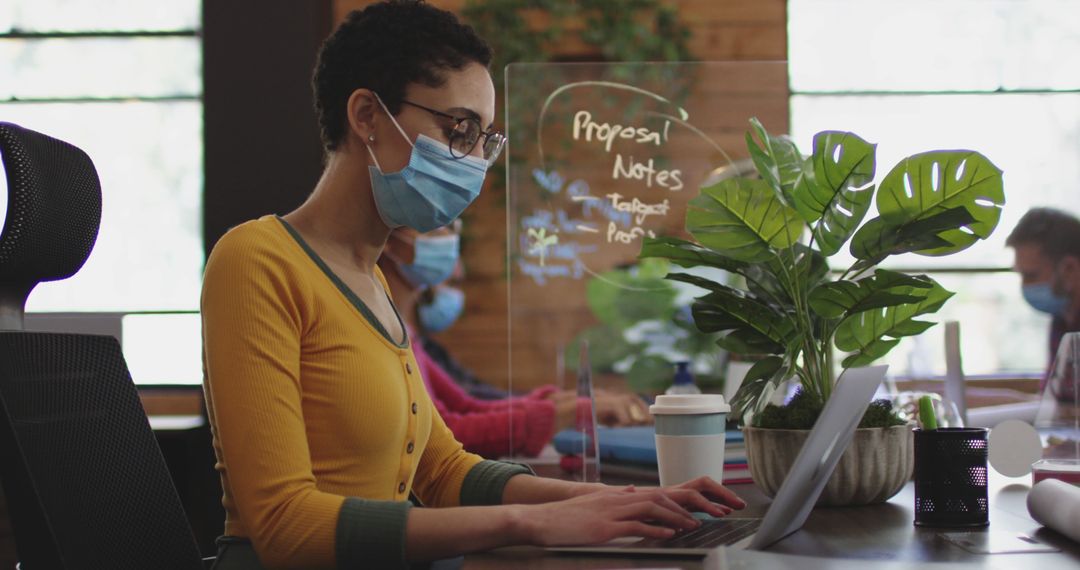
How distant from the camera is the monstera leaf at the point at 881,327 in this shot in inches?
55.0

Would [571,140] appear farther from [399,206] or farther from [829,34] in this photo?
[829,34]

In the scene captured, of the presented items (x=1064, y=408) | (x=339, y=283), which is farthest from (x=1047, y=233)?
(x=339, y=283)

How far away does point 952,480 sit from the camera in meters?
1.20

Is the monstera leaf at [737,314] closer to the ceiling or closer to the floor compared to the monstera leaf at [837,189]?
closer to the floor

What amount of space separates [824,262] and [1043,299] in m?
3.12

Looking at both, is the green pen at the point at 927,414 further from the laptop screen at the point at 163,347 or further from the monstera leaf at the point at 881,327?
the laptop screen at the point at 163,347

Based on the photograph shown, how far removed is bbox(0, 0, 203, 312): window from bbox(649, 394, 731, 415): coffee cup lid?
3.06 m

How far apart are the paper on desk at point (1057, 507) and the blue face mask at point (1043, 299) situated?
10.5 ft

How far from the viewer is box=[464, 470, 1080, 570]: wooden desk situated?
0.98 metres

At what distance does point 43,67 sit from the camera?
4168mm

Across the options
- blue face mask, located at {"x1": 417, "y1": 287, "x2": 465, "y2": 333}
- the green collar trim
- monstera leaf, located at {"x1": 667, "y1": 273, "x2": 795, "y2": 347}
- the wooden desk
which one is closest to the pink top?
blue face mask, located at {"x1": 417, "y1": 287, "x2": 465, "y2": 333}

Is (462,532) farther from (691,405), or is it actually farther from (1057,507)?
(1057,507)

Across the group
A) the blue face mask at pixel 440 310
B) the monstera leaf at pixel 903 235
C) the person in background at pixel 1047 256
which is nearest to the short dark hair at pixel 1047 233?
the person in background at pixel 1047 256

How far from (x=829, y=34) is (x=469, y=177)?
3096 millimetres
